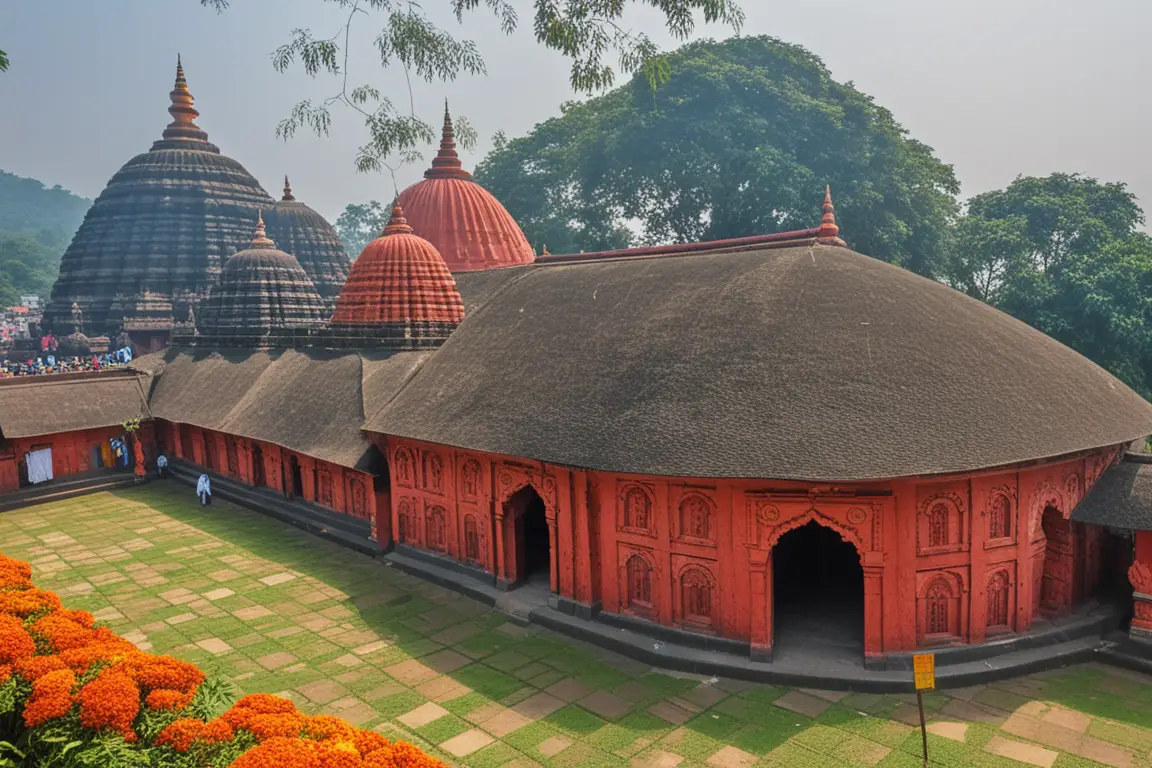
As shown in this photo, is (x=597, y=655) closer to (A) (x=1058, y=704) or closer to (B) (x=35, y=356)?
(A) (x=1058, y=704)

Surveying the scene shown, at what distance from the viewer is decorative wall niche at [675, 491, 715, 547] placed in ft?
34.0

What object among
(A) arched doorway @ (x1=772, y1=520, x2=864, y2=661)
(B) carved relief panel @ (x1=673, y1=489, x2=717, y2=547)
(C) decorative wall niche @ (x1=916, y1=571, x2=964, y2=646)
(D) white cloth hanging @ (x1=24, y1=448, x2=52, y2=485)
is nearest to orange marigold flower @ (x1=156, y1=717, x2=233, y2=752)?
(B) carved relief panel @ (x1=673, y1=489, x2=717, y2=547)

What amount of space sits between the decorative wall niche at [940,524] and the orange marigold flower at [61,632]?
9.18 metres

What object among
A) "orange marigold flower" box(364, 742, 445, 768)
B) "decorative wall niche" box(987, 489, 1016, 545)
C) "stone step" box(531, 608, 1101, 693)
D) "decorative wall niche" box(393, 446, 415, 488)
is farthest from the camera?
"decorative wall niche" box(393, 446, 415, 488)

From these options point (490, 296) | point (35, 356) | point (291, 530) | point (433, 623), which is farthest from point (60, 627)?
point (35, 356)

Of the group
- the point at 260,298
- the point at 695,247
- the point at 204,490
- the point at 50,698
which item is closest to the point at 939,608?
the point at 695,247

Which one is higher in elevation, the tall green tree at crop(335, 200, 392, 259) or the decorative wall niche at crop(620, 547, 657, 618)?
the tall green tree at crop(335, 200, 392, 259)

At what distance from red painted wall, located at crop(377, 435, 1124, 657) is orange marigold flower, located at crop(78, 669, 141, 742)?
663 cm

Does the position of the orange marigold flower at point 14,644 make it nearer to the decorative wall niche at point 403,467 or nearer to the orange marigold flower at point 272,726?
the orange marigold flower at point 272,726

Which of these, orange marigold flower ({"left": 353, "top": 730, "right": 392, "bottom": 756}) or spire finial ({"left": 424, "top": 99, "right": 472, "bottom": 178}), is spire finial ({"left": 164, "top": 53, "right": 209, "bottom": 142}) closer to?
spire finial ({"left": 424, "top": 99, "right": 472, "bottom": 178})

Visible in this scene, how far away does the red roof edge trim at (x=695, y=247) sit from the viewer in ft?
46.2

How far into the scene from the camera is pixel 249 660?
10.9 m

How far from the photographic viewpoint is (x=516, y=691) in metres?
9.79

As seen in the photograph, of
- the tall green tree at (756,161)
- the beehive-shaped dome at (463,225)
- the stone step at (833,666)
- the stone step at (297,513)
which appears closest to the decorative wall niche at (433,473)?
the stone step at (297,513)
